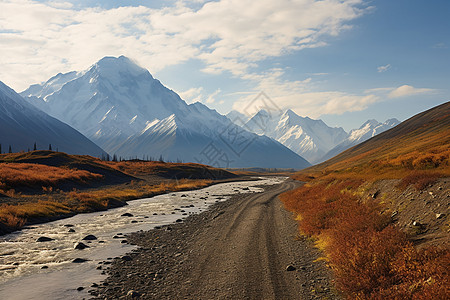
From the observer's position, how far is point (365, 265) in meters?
9.88

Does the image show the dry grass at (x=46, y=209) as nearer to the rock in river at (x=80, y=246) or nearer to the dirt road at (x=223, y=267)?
the rock in river at (x=80, y=246)

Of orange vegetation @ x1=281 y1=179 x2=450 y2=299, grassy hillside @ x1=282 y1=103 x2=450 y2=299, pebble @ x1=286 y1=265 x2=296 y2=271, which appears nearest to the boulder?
pebble @ x1=286 y1=265 x2=296 y2=271

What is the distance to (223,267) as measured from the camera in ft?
44.7

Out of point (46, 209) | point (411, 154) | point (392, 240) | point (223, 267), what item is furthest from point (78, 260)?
point (411, 154)

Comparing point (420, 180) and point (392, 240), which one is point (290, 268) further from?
point (420, 180)

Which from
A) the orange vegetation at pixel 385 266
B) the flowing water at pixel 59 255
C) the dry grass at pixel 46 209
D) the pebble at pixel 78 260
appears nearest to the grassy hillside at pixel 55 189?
the dry grass at pixel 46 209

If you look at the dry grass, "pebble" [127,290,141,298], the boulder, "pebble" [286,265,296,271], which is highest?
the dry grass

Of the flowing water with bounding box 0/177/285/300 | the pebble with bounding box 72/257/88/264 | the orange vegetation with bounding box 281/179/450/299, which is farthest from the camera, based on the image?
the pebble with bounding box 72/257/88/264

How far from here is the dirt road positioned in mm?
10875

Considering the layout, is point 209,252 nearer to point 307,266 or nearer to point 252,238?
point 252,238

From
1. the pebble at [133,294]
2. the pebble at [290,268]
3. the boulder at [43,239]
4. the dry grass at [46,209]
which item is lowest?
Result: the pebble at [290,268]

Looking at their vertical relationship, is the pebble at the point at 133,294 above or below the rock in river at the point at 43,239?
below

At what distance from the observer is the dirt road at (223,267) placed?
10875mm

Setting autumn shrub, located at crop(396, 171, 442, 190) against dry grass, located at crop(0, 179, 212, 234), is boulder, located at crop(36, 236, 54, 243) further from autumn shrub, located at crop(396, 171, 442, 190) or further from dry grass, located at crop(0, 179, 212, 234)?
autumn shrub, located at crop(396, 171, 442, 190)
